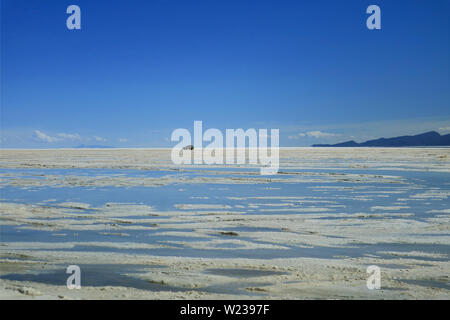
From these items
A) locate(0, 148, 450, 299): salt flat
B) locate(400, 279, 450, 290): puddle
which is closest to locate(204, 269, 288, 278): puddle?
locate(0, 148, 450, 299): salt flat

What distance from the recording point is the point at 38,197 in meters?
12.4

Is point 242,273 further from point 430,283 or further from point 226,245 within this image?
point 430,283

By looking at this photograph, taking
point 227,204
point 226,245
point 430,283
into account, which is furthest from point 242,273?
point 227,204

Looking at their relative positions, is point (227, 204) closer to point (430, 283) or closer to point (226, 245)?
point (226, 245)

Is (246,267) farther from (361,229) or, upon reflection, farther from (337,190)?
(337,190)

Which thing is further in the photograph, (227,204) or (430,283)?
(227,204)

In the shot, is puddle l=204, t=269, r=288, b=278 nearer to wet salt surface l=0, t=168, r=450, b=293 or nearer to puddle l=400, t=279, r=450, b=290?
wet salt surface l=0, t=168, r=450, b=293

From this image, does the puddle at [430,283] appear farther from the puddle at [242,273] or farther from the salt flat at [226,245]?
the puddle at [242,273]

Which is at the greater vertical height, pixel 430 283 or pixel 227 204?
pixel 227 204

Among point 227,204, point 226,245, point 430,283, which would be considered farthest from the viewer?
point 227,204

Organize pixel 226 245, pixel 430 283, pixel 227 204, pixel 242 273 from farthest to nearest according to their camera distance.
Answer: pixel 227 204
pixel 226 245
pixel 242 273
pixel 430 283
